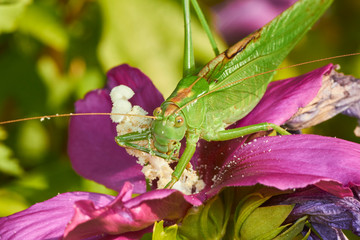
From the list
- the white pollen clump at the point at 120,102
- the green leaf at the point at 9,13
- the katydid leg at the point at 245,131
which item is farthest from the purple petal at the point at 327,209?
the green leaf at the point at 9,13

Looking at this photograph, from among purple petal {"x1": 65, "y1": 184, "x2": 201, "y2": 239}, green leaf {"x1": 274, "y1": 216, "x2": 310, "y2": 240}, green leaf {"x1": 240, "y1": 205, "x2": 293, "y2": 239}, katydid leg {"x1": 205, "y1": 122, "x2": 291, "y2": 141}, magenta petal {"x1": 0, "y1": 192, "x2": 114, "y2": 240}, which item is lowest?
green leaf {"x1": 274, "y1": 216, "x2": 310, "y2": 240}

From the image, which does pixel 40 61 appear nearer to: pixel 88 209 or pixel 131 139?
pixel 131 139

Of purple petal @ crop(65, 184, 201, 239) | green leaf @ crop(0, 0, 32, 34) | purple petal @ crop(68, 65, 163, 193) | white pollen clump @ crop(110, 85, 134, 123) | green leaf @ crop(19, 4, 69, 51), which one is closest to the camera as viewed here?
purple petal @ crop(65, 184, 201, 239)

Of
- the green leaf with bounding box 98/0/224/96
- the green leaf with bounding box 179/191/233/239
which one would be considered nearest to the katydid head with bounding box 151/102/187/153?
the green leaf with bounding box 179/191/233/239

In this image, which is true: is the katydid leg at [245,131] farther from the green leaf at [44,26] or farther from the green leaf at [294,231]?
the green leaf at [44,26]

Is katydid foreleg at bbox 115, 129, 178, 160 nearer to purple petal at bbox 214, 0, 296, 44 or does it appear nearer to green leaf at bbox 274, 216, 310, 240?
green leaf at bbox 274, 216, 310, 240
